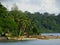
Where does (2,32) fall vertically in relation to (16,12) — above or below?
below

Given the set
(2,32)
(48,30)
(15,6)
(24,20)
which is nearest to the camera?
(2,32)

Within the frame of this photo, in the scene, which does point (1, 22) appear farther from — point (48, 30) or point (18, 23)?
point (48, 30)

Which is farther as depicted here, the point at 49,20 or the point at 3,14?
the point at 49,20

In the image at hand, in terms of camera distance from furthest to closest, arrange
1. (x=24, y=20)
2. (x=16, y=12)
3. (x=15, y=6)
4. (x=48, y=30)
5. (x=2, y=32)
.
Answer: (x=48, y=30) → (x=15, y=6) → (x=16, y=12) → (x=24, y=20) → (x=2, y=32)

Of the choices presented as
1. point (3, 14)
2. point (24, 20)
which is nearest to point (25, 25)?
point (24, 20)

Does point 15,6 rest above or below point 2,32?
above

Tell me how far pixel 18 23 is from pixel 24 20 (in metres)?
2.71

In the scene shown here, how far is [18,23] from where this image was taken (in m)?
94.7

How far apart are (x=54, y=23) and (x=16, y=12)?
92794mm

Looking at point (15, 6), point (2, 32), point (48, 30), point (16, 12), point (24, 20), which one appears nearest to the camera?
point (2, 32)

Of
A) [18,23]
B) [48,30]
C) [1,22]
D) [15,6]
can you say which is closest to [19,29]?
[18,23]

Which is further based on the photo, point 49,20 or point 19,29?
point 49,20

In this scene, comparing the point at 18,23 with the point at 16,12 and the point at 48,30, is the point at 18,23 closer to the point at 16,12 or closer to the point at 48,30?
the point at 16,12

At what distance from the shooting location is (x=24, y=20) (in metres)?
93.2
